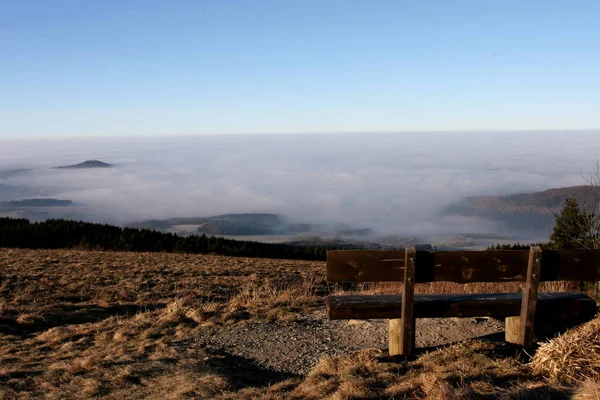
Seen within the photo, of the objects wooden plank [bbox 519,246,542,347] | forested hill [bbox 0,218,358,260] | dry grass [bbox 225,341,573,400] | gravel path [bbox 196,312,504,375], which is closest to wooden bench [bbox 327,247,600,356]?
wooden plank [bbox 519,246,542,347]

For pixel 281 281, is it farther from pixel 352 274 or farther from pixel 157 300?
pixel 352 274

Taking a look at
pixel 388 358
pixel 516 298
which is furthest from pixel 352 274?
pixel 516 298

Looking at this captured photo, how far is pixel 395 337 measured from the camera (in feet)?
19.5

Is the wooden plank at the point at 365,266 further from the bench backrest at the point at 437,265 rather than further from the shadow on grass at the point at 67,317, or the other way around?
the shadow on grass at the point at 67,317

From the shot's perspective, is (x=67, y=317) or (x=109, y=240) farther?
(x=109, y=240)

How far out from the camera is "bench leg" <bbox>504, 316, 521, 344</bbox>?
19.7ft

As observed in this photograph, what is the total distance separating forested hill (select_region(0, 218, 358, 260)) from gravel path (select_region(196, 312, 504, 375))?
32.3 meters

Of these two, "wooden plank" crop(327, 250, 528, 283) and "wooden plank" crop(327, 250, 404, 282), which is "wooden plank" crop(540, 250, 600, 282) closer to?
"wooden plank" crop(327, 250, 528, 283)

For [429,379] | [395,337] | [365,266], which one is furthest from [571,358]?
[365,266]

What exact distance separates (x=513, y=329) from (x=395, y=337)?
58.7 inches

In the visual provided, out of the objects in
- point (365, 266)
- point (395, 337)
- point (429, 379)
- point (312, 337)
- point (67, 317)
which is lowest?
point (67, 317)

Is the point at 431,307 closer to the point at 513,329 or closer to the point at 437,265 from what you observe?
the point at 437,265

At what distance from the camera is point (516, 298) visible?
604cm

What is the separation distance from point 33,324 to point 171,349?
4508mm
